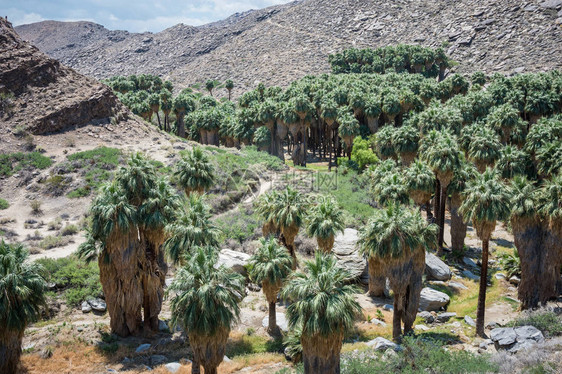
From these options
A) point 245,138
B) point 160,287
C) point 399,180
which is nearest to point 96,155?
point 245,138

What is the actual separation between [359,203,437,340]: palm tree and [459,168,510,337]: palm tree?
3.55m

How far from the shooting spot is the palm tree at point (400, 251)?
28641 millimetres

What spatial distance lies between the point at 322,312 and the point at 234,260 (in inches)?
707

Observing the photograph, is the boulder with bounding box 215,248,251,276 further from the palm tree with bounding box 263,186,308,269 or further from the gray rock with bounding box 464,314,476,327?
the gray rock with bounding box 464,314,476,327

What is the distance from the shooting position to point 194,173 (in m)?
40.2

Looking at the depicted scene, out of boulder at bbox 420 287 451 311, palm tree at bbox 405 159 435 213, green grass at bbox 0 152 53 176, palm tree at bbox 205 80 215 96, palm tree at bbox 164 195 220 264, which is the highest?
palm tree at bbox 205 80 215 96

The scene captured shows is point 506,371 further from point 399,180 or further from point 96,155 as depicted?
point 96,155

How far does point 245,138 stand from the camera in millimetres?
78188

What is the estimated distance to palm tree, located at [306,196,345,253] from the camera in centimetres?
3444

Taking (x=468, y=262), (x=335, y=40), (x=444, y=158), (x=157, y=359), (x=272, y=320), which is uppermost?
(x=335, y=40)

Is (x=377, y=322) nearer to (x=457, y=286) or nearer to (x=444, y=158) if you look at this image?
(x=457, y=286)

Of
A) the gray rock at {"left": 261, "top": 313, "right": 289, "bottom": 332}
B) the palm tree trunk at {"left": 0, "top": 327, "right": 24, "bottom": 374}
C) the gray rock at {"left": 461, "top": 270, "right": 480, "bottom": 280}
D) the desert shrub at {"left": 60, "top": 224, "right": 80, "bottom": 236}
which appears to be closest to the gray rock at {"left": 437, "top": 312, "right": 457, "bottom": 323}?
the gray rock at {"left": 461, "top": 270, "right": 480, "bottom": 280}

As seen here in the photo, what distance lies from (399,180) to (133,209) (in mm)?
25254

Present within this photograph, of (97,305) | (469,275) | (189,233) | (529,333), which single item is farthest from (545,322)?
(97,305)
